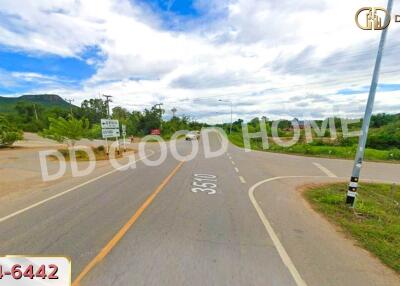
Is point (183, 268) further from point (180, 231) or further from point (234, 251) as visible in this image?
point (180, 231)

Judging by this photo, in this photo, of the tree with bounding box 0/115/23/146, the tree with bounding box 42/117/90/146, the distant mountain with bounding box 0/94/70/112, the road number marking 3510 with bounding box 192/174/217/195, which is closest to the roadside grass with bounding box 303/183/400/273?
the road number marking 3510 with bounding box 192/174/217/195

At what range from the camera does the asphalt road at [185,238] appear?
4.21 metres

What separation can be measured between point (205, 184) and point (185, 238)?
5.67m

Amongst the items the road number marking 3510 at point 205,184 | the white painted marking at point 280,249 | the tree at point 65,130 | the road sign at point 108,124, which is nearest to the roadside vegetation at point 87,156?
the tree at point 65,130

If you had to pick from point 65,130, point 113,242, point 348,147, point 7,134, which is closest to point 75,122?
point 65,130

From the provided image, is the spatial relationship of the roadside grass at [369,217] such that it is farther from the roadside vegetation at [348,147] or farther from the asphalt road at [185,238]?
the roadside vegetation at [348,147]

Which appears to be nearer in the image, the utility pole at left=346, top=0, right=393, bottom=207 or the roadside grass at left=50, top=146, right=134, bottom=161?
the utility pole at left=346, top=0, right=393, bottom=207

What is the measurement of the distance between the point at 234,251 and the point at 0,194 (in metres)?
8.47

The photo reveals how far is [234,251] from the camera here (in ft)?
16.5

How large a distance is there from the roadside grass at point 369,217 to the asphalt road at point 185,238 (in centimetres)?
37

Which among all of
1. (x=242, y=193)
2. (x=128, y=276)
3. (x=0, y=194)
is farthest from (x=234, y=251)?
(x=0, y=194)

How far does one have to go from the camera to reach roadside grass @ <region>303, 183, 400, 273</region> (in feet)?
17.9

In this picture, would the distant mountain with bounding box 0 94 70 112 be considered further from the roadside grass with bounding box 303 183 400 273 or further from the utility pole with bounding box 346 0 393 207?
the utility pole with bounding box 346 0 393 207

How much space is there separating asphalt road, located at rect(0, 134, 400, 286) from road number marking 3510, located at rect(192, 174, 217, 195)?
21 cm
